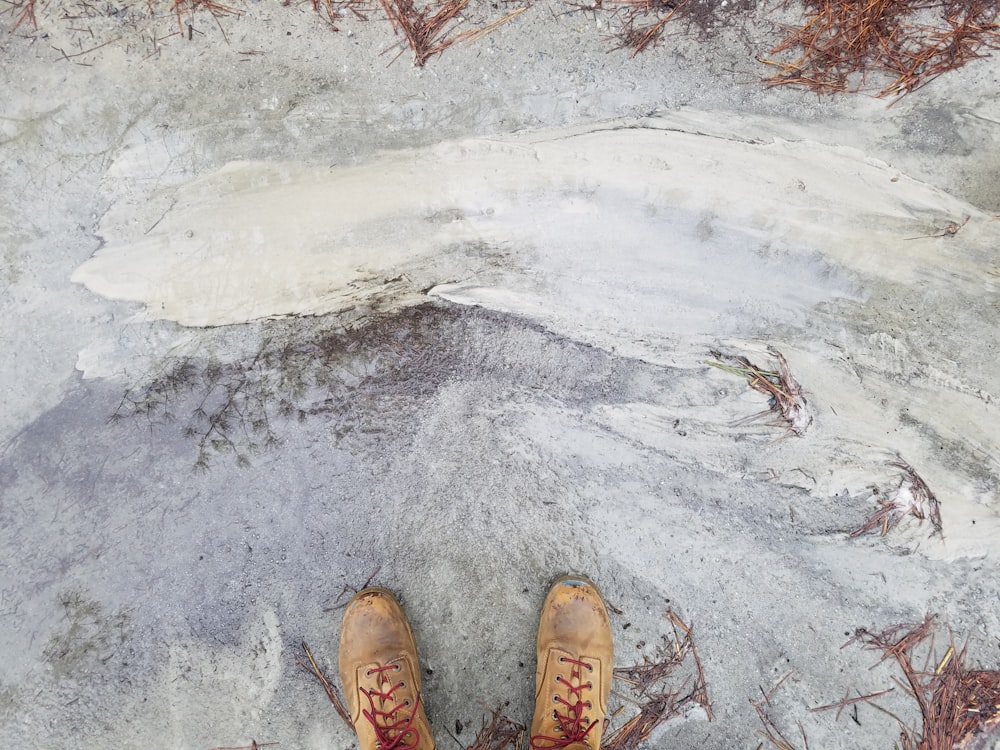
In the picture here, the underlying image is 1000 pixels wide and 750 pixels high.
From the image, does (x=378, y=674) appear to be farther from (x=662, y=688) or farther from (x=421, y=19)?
(x=421, y=19)

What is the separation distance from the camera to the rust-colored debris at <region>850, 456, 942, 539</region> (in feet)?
7.84

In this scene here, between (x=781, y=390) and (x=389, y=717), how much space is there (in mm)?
2057

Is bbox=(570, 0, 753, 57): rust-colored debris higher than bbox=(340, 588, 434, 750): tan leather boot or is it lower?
higher

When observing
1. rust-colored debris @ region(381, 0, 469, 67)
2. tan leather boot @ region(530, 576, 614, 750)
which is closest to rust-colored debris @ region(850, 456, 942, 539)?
tan leather boot @ region(530, 576, 614, 750)

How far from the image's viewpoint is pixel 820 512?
7.89 ft

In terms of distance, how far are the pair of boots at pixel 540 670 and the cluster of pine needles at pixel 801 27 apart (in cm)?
224

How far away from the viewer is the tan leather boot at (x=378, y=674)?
2.33 m

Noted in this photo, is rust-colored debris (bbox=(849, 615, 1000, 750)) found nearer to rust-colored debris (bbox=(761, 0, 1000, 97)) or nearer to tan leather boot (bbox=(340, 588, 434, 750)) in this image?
tan leather boot (bbox=(340, 588, 434, 750))

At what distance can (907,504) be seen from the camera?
239 cm

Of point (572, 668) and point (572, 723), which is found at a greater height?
point (572, 668)

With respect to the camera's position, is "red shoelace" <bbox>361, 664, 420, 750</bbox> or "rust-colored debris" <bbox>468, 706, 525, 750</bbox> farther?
"rust-colored debris" <bbox>468, 706, 525, 750</bbox>

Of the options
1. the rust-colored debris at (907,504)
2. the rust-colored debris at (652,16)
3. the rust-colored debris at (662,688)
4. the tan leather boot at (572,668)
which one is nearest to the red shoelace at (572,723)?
the tan leather boot at (572,668)

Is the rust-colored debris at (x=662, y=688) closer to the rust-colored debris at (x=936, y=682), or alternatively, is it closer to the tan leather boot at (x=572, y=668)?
the tan leather boot at (x=572, y=668)

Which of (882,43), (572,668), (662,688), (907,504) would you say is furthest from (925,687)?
(882,43)
